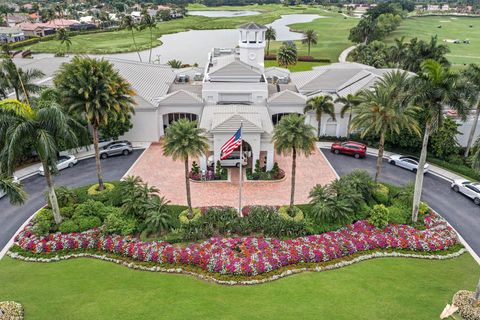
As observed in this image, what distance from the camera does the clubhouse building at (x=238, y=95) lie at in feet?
132

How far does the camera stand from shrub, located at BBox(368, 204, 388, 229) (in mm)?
30808

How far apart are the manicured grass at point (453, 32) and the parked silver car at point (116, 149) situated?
8376cm

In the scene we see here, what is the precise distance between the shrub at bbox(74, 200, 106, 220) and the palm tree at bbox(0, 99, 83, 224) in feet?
16.8

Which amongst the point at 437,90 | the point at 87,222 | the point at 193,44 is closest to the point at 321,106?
the point at 437,90

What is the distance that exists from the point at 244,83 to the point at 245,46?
11.4 metres

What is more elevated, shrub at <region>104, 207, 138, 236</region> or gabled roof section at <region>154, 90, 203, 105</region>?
gabled roof section at <region>154, 90, 203, 105</region>

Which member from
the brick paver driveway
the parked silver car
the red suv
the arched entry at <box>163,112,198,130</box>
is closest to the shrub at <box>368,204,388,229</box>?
the brick paver driveway

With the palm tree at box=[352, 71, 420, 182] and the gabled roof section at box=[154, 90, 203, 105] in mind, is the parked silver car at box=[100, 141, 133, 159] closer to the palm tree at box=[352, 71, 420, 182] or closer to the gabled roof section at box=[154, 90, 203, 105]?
the gabled roof section at box=[154, 90, 203, 105]

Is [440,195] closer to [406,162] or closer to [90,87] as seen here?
[406,162]

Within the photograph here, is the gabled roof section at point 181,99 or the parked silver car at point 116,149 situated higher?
the gabled roof section at point 181,99

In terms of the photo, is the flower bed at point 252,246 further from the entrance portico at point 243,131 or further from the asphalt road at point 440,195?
the entrance portico at point 243,131

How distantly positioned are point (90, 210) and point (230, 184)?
13244 millimetres

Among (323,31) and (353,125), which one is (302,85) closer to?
(353,125)

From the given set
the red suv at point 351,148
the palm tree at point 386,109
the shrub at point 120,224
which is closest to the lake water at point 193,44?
the red suv at point 351,148
